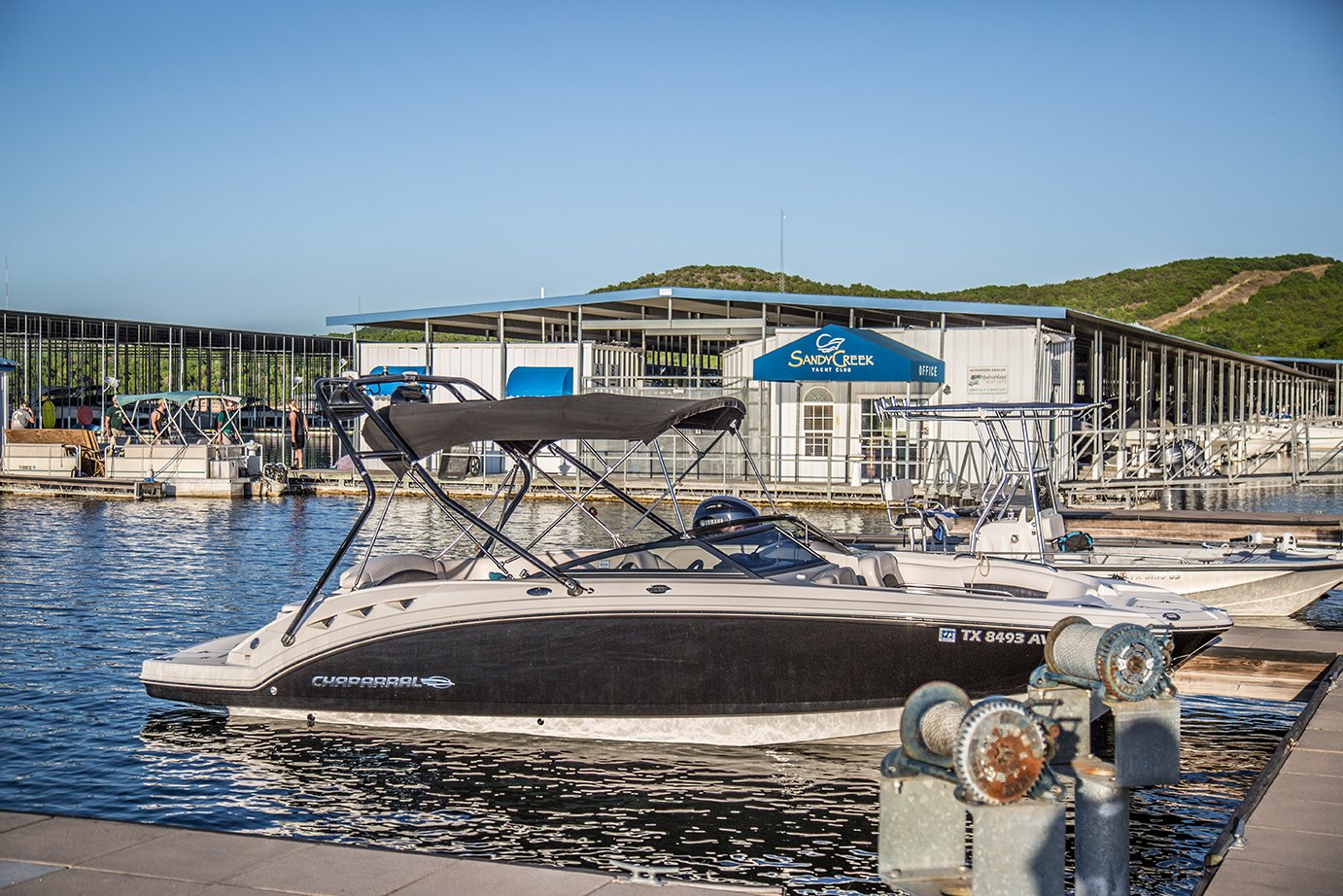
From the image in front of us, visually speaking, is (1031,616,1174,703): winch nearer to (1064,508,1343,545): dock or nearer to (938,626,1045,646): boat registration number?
(938,626,1045,646): boat registration number

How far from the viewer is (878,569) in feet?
36.0

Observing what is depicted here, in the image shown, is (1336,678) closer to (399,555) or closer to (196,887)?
(399,555)

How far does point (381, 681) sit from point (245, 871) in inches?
168

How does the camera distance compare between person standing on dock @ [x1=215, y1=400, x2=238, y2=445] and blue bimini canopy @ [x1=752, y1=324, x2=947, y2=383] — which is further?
person standing on dock @ [x1=215, y1=400, x2=238, y2=445]

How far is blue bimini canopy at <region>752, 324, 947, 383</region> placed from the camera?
30531 millimetres

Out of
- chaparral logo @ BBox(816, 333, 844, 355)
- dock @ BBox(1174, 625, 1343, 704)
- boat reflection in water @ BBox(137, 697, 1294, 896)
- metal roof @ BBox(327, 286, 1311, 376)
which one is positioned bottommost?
boat reflection in water @ BBox(137, 697, 1294, 896)

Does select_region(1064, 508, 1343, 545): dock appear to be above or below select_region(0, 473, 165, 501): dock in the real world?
below

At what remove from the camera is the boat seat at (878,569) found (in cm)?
1091

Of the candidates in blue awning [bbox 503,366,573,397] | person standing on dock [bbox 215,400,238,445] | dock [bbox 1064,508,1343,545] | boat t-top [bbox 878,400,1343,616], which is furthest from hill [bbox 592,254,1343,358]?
boat t-top [bbox 878,400,1343,616]

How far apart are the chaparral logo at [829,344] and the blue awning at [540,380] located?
31.7ft

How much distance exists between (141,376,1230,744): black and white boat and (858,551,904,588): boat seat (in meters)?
0.24

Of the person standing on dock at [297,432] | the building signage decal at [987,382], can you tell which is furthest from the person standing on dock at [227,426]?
the building signage decal at [987,382]

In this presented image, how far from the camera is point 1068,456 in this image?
34.9 metres

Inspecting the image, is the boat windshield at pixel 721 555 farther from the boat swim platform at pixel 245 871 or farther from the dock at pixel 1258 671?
the dock at pixel 1258 671
